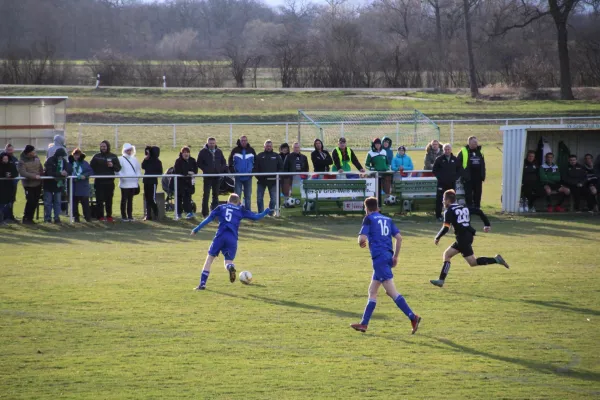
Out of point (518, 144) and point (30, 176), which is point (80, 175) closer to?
point (30, 176)

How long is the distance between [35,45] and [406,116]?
46.6 meters

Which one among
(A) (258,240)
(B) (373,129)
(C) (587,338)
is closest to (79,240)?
(A) (258,240)

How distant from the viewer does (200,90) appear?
60250mm

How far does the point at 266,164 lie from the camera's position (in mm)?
21641

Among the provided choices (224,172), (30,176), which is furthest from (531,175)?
(30,176)

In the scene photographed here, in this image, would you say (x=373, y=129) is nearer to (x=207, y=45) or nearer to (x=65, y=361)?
(x=65, y=361)

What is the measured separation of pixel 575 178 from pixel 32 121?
77.3 ft

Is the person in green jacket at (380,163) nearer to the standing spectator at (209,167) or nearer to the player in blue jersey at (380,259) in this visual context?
the standing spectator at (209,167)

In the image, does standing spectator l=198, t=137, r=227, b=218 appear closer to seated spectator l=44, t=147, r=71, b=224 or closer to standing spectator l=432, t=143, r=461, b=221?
seated spectator l=44, t=147, r=71, b=224

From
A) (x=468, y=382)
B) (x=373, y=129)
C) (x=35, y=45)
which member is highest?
(x=35, y=45)

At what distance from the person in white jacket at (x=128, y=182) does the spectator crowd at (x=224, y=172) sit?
0.02m

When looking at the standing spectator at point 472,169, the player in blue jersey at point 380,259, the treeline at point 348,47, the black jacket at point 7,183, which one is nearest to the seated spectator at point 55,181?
the black jacket at point 7,183

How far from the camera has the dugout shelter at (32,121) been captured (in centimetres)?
3559

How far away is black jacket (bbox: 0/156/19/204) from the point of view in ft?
65.1
